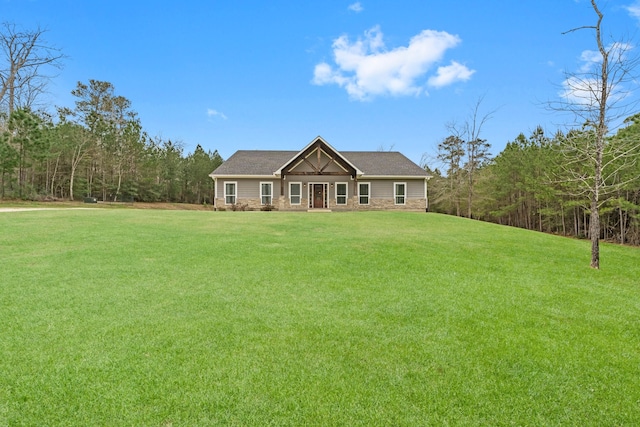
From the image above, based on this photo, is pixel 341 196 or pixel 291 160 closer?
pixel 291 160

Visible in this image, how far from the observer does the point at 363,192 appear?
22953 mm

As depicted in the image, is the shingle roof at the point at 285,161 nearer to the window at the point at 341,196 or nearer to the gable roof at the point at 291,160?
the gable roof at the point at 291,160

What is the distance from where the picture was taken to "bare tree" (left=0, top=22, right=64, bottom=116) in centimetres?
2450

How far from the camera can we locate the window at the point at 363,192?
900 inches

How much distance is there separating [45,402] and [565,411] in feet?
12.9

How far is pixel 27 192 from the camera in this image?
2378 centimetres

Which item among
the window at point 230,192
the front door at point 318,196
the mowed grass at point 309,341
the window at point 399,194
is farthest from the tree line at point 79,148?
the window at point 399,194

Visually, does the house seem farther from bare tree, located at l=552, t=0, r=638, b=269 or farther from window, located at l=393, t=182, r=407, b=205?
bare tree, located at l=552, t=0, r=638, b=269

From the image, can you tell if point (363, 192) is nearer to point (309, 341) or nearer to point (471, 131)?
point (471, 131)

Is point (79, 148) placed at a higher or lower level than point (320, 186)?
higher

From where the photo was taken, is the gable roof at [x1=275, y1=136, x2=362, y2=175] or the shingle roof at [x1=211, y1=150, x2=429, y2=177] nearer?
the gable roof at [x1=275, y1=136, x2=362, y2=175]

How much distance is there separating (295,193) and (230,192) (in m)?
4.63

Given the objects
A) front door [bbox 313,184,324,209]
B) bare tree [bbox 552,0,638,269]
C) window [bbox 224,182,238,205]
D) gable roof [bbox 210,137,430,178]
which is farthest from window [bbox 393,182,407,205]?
bare tree [bbox 552,0,638,269]

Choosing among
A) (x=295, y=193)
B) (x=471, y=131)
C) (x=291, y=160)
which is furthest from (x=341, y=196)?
(x=471, y=131)
